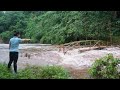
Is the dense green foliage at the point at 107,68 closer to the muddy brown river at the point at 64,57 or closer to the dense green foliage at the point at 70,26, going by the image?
the muddy brown river at the point at 64,57

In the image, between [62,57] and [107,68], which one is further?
[62,57]

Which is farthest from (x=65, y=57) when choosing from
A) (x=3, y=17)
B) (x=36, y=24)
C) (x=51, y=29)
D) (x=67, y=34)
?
(x=3, y=17)

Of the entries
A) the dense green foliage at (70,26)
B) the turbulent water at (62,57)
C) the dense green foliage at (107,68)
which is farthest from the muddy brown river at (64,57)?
the dense green foliage at (107,68)

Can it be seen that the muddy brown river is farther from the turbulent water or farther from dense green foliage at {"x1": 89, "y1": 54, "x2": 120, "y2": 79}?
dense green foliage at {"x1": 89, "y1": 54, "x2": 120, "y2": 79}

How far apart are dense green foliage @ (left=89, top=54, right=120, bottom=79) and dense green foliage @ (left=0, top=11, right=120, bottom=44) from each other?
1034cm

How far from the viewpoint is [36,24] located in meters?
24.0

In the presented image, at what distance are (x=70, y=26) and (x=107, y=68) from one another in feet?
39.2

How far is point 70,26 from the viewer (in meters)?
20.5

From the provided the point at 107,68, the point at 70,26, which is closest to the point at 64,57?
the point at 70,26

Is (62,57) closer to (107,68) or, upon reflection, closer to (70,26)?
(70,26)

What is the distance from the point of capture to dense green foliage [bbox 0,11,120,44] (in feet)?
64.8

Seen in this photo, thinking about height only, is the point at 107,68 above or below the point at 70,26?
below

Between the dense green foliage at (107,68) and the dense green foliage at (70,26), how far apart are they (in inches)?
407
